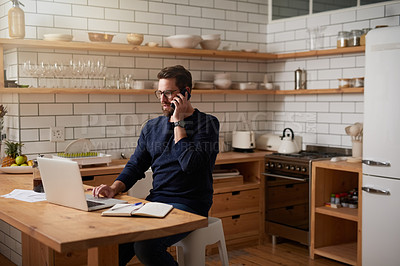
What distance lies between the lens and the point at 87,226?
7.70 feet

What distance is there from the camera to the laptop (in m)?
2.63

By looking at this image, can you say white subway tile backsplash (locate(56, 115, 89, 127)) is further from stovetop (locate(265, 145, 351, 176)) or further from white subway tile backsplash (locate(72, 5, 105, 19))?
stovetop (locate(265, 145, 351, 176))

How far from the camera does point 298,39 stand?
5762 mm

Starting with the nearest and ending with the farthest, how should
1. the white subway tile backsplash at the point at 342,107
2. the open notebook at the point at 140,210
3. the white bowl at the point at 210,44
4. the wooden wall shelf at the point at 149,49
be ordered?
the open notebook at the point at 140,210
the wooden wall shelf at the point at 149,49
the white subway tile backsplash at the point at 342,107
the white bowl at the point at 210,44

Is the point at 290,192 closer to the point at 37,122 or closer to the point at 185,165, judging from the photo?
the point at 185,165

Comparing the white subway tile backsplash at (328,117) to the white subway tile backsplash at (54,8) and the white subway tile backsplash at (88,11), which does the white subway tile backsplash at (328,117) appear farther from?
the white subway tile backsplash at (54,8)

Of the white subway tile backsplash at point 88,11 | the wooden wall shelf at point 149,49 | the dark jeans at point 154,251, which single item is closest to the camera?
the dark jeans at point 154,251

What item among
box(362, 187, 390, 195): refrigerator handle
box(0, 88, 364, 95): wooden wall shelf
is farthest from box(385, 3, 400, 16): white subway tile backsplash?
box(362, 187, 390, 195): refrigerator handle

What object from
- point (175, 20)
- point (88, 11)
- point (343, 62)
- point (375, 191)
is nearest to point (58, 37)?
point (88, 11)

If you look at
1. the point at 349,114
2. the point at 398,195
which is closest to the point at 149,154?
the point at 398,195

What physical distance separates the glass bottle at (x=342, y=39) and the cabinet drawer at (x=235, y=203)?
165cm

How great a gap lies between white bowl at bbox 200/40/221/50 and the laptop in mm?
2841

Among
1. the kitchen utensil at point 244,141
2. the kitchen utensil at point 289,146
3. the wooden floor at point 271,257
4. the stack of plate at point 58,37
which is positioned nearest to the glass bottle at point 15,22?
the stack of plate at point 58,37

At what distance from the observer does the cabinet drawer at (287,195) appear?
16.1 feet
